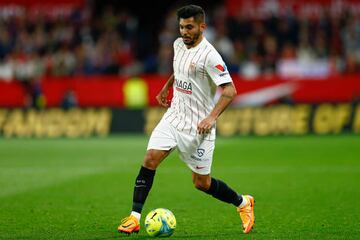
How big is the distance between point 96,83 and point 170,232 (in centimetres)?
1729

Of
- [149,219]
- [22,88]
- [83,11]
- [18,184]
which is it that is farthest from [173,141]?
[83,11]

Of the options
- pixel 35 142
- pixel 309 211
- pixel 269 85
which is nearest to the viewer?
pixel 309 211

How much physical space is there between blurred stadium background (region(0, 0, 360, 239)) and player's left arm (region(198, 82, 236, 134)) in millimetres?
1639

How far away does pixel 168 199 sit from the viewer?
34.1ft

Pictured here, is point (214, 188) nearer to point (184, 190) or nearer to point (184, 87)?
point (184, 87)

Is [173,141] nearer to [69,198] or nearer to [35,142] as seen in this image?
[69,198]

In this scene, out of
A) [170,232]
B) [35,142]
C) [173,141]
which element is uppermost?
[173,141]

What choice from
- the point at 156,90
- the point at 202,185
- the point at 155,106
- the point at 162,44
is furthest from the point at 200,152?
the point at 162,44

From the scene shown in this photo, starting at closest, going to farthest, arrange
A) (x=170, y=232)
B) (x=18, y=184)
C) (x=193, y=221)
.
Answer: (x=170, y=232), (x=193, y=221), (x=18, y=184)

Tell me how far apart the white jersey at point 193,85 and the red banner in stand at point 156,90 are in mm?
15538

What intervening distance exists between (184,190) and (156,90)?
12870 mm

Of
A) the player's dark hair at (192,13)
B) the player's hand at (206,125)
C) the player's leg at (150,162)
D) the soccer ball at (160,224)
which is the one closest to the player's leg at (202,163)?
the player's leg at (150,162)

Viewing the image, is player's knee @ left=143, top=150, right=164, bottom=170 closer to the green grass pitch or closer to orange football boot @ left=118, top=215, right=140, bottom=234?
orange football boot @ left=118, top=215, right=140, bottom=234

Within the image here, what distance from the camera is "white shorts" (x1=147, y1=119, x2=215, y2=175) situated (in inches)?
304
